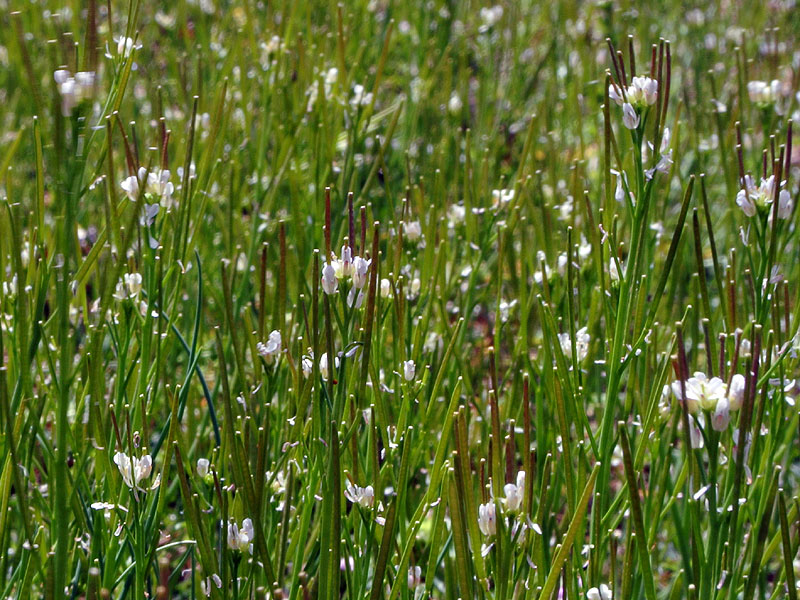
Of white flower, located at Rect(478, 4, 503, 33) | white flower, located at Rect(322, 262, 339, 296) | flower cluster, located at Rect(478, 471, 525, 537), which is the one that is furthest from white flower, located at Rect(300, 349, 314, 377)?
white flower, located at Rect(478, 4, 503, 33)

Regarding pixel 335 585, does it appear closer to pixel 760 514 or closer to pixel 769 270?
pixel 760 514

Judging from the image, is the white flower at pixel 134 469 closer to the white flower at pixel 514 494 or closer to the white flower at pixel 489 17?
the white flower at pixel 514 494

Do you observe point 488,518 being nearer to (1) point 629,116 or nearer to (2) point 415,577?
(2) point 415,577

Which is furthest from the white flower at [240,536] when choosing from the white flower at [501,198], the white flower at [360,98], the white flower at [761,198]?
the white flower at [360,98]

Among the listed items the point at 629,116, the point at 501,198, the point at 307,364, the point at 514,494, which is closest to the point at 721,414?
the point at 514,494

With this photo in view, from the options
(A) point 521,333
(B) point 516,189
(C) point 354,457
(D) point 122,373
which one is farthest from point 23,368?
(B) point 516,189

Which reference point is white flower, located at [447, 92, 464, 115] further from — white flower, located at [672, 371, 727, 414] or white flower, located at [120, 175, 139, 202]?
white flower, located at [672, 371, 727, 414]

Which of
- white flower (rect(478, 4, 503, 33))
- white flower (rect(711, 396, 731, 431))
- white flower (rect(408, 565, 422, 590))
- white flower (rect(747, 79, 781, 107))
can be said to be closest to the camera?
white flower (rect(711, 396, 731, 431))
